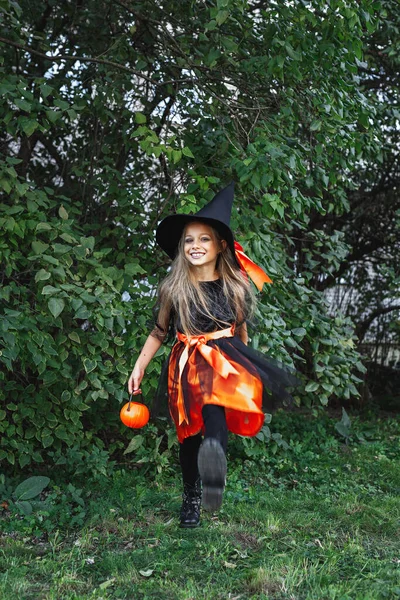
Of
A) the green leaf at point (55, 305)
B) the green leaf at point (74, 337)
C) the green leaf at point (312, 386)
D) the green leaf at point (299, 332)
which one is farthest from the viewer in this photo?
the green leaf at point (312, 386)

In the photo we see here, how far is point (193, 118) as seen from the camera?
503 centimetres

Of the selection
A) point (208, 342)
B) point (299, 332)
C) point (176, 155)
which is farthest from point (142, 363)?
point (299, 332)

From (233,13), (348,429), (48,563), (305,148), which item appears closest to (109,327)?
(48,563)

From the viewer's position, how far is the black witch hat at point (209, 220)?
3.42 metres

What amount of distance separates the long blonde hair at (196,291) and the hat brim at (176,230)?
4cm

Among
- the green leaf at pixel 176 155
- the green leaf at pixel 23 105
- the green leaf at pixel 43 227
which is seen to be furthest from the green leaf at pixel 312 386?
the green leaf at pixel 23 105

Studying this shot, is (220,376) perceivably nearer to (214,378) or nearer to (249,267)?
(214,378)

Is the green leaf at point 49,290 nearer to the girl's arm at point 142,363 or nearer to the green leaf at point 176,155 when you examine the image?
the girl's arm at point 142,363

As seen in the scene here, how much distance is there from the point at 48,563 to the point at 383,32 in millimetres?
4803

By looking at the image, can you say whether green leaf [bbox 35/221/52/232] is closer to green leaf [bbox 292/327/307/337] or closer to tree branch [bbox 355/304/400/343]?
green leaf [bbox 292/327/307/337]

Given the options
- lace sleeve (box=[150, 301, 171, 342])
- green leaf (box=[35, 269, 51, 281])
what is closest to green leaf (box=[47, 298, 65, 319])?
green leaf (box=[35, 269, 51, 281])

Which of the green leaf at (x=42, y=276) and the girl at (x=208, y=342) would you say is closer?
the girl at (x=208, y=342)

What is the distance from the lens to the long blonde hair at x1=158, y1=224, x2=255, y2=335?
3463 millimetres

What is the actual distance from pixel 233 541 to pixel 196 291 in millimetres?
1277
